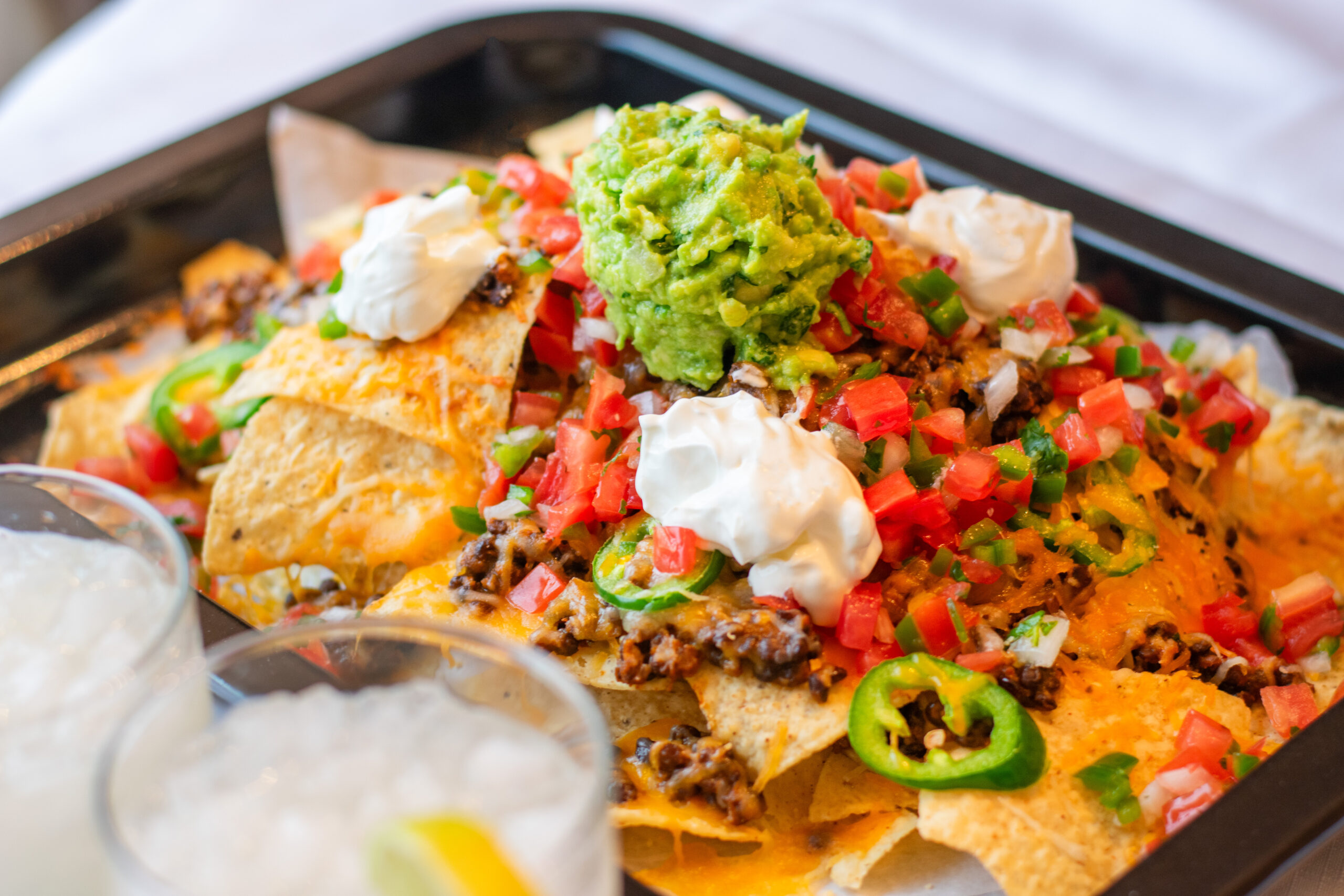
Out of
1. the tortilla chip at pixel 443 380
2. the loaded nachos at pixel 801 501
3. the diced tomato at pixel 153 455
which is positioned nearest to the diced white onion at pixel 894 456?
Result: the loaded nachos at pixel 801 501

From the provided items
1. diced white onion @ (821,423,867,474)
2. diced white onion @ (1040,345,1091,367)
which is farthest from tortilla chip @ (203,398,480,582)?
diced white onion @ (1040,345,1091,367)

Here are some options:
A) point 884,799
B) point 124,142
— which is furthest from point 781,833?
point 124,142

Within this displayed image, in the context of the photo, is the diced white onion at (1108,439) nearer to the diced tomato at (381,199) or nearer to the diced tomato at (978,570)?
the diced tomato at (978,570)

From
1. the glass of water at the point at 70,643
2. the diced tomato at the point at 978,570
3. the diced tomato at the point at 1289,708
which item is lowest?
the diced tomato at the point at 1289,708

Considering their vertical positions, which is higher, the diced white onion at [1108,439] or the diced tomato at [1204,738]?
the diced white onion at [1108,439]

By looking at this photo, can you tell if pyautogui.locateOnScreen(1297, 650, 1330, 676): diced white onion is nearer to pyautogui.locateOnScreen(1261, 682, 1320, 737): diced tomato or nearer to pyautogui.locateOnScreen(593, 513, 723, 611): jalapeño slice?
pyautogui.locateOnScreen(1261, 682, 1320, 737): diced tomato

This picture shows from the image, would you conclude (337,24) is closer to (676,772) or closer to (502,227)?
(502,227)

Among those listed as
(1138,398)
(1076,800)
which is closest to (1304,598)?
(1138,398)
